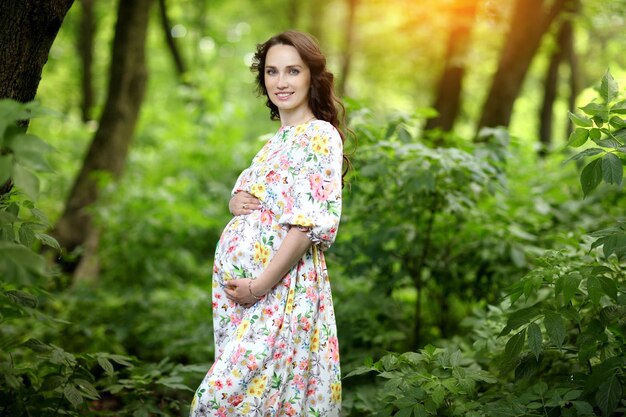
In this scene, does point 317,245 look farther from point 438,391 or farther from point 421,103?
point 421,103

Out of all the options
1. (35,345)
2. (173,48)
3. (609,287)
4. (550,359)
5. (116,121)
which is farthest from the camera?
(173,48)

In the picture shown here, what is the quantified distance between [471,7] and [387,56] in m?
5.99

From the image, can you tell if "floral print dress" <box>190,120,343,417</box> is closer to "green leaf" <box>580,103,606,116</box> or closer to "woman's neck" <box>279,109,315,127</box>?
"woman's neck" <box>279,109,315,127</box>

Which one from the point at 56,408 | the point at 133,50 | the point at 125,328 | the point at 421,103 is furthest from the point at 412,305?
the point at 421,103

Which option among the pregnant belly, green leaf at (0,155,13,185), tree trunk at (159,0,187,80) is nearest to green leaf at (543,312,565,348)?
the pregnant belly

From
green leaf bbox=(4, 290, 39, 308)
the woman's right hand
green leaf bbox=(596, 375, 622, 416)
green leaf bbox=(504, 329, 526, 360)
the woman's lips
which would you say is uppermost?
the woman's lips

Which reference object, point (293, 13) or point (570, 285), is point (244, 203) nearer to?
point (570, 285)

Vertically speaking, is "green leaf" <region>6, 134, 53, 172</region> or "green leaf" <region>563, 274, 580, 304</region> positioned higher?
"green leaf" <region>6, 134, 53, 172</region>

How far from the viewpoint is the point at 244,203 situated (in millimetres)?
2797

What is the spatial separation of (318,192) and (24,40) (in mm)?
1379

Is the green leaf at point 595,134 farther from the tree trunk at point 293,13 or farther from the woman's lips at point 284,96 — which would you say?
the tree trunk at point 293,13

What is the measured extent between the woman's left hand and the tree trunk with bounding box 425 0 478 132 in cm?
649

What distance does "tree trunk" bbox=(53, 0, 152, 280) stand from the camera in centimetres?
778

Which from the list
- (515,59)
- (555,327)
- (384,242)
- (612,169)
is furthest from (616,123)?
(515,59)
